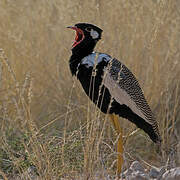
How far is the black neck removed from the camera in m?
2.74

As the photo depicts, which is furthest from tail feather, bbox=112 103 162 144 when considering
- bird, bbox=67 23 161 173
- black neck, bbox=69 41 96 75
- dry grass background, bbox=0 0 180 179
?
black neck, bbox=69 41 96 75

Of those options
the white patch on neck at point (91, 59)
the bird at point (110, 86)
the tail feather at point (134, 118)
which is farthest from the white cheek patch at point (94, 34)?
the tail feather at point (134, 118)

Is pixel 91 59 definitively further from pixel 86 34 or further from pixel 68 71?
pixel 68 71

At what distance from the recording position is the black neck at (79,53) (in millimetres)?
2736

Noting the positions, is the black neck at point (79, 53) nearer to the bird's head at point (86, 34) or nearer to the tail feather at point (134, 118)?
the bird's head at point (86, 34)

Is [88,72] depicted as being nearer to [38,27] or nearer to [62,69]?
[62,69]

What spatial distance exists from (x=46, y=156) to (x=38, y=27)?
2.10 m

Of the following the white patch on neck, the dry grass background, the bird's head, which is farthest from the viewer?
the dry grass background

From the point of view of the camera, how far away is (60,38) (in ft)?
13.7

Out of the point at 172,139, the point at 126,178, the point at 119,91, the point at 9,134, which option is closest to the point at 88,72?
the point at 119,91

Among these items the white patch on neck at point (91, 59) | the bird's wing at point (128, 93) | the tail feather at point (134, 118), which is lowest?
the tail feather at point (134, 118)

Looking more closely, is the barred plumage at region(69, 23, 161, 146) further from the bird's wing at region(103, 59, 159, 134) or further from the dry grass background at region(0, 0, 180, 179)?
the dry grass background at region(0, 0, 180, 179)

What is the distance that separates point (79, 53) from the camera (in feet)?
9.06

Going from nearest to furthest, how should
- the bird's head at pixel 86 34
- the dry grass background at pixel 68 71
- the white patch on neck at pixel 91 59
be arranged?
the white patch on neck at pixel 91 59, the bird's head at pixel 86 34, the dry grass background at pixel 68 71
